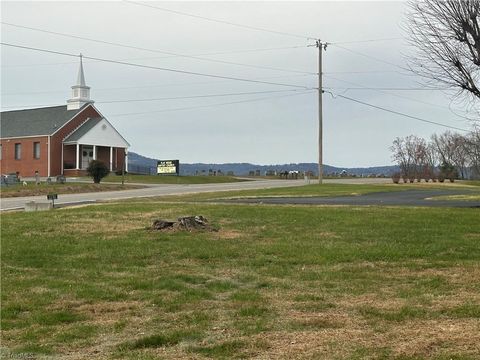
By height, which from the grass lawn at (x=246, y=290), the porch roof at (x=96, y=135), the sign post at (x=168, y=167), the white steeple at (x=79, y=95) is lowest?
the grass lawn at (x=246, y=290)

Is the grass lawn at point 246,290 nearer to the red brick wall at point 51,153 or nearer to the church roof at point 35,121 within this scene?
the red brick wall at point 51,153

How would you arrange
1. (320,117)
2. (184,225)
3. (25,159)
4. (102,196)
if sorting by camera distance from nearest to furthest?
1. (184,225)
2. (102,196)
3. (320,117)
4. (25,159)

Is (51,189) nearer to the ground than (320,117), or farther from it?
nearer to the ground

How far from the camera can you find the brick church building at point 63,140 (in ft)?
196

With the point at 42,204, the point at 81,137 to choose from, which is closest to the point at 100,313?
the point at 42,204

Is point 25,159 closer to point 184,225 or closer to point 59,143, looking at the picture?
point 59,143

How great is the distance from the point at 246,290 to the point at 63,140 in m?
55.3

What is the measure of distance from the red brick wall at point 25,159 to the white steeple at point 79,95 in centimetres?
517

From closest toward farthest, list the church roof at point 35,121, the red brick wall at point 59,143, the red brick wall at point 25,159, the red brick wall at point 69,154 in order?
the red brick wall at point 59,143, the red brick wall at point 25,159, the red brick wall at point 69,154, the church roof at point 35,121

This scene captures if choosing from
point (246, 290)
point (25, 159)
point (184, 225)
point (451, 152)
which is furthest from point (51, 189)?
point (451, 152)

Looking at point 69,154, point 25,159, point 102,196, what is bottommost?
point 102,196

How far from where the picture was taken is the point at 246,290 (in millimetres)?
8117

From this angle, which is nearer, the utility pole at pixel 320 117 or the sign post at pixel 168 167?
the utility pole at pixel 320 117

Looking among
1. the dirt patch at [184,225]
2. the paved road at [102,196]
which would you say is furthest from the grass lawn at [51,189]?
the dirt patch at [184,225]
